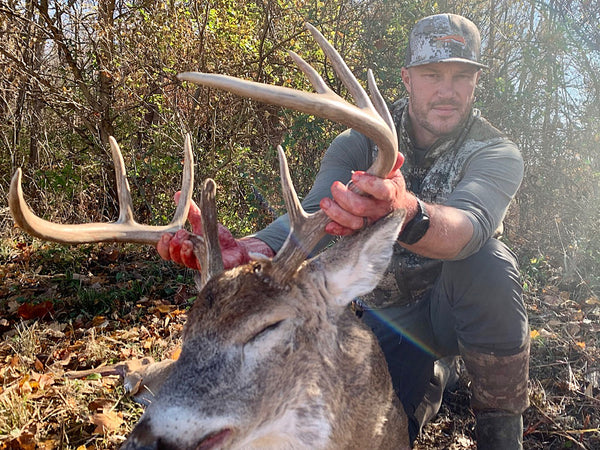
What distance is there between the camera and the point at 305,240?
2.37 meters

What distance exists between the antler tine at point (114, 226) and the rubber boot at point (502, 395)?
1958mm

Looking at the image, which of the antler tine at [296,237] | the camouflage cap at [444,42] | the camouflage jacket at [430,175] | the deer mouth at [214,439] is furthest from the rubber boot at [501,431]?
the camouflage cap at [444,42]

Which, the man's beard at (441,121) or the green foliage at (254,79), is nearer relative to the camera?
the man's beard at (441,121)

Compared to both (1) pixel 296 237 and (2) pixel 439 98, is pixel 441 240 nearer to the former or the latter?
(1) pixel 296 237

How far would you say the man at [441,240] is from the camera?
2580mm

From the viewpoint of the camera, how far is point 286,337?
2166 millimetres

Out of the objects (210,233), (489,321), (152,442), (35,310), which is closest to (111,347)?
(35,310)

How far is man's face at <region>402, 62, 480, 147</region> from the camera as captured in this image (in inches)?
150

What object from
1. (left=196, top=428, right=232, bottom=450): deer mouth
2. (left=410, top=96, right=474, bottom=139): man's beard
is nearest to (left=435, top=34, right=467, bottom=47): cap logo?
(left=410, top=96, right=474, bottom=139): man's beard

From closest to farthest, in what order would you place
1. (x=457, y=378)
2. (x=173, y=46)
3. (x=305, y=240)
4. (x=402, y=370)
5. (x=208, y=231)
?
(x=305, y=240)
(x=208, y=231)
(x=402, y=370)
(x=457, y=378)
(x=173, y=46)

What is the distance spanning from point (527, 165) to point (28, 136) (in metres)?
7.29

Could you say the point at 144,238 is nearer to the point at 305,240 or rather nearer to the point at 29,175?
the point at 305,240

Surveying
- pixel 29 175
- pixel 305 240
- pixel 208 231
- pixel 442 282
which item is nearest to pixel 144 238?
pixel 208 231

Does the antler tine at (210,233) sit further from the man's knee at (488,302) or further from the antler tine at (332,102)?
the man's knee at (488,302)
